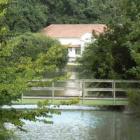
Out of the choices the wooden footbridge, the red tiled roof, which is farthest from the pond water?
the red tiled roof

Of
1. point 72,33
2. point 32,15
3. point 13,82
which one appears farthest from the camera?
point 72,33

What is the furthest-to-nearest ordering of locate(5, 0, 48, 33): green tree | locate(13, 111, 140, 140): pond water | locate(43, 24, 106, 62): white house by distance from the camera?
locate(43, 24, 106, 62): white house, locate(5, 0, 48, 33): green tree, locate(13, 111, 140, 140): pond water

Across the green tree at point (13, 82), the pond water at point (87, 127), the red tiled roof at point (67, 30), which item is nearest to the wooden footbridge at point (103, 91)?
the pond water at point (87, 127)

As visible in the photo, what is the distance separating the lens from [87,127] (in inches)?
890

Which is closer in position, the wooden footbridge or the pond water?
the pond water

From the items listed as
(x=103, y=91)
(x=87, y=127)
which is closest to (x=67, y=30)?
(x=103, y=91)

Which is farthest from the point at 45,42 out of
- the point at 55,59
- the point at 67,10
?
the point at 55,59

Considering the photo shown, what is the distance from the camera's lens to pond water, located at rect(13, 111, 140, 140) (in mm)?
20219

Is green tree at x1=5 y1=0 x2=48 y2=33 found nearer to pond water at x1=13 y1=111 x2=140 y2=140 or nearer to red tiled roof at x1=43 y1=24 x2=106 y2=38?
red tiled roof at x1=43 y1=24 x2=106 y2=38

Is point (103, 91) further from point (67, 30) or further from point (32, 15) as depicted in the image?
point (67, 30)

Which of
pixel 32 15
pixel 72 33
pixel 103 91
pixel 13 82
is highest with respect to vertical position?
pixel 32 15

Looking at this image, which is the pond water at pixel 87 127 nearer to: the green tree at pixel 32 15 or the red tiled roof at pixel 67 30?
the green tree at pixel 32 15

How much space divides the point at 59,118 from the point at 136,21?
6849mm

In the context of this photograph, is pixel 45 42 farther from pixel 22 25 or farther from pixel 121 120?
pixel 121 120
